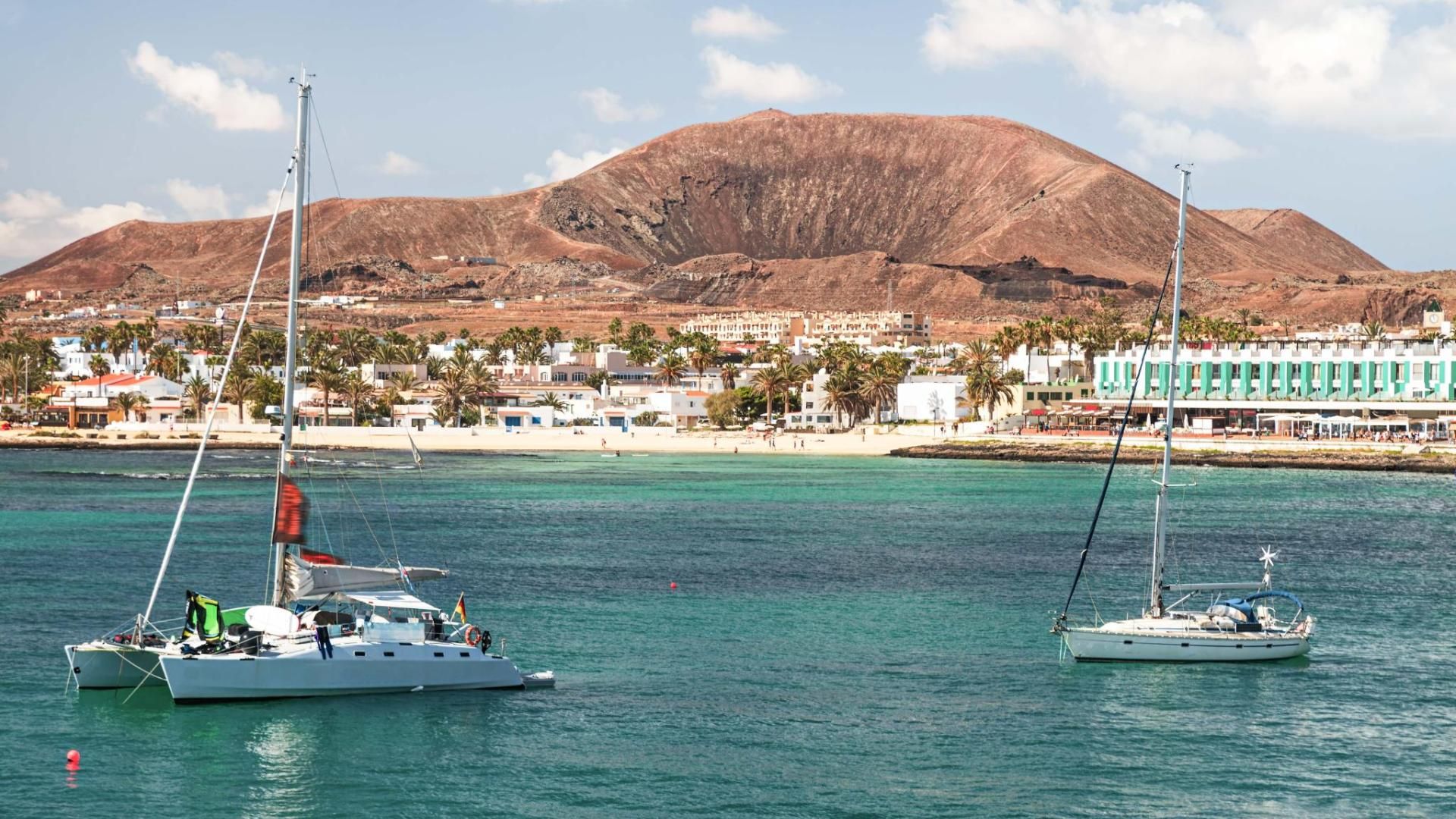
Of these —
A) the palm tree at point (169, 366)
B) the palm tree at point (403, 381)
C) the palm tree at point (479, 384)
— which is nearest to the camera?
the palm tree at point (479, 384)

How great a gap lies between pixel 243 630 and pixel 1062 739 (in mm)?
17903

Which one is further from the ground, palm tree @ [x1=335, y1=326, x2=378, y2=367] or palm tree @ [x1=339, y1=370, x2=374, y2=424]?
palm tree @ [x1=335, y1=326, x2=378, y2=367]

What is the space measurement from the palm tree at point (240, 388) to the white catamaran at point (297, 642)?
121 metres

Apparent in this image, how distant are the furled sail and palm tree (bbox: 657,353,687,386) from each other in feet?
448

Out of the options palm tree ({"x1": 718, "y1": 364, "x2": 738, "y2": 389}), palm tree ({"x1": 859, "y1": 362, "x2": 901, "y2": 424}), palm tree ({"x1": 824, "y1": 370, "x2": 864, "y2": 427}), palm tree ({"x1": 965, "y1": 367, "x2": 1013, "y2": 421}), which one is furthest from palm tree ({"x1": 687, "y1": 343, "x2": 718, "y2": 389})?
palm tree ({"x1": 965, "y1": 367, "x2": 1013, "y2": 421})

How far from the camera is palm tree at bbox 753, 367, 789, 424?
518 ft

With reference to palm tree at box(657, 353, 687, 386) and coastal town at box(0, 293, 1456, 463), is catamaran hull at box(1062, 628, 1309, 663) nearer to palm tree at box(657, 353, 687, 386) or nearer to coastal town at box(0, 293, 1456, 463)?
coastal town at box(0, 293, 1456, 463)

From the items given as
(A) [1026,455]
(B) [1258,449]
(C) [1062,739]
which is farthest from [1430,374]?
(C) [1062,739]

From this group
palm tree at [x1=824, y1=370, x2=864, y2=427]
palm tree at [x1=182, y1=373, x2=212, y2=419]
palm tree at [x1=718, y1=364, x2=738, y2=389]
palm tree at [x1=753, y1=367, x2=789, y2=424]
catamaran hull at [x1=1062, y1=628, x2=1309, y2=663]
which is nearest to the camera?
catamaran hull at [x1=1062, y1=628, x2=1309, y2=663]

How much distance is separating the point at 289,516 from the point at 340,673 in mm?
3636

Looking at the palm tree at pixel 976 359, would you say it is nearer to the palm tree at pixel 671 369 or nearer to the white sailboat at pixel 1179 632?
the palm tree at pixel 671 369

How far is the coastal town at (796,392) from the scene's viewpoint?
13850 centimetres

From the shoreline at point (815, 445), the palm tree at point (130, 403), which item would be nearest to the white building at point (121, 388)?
the palm tree at point (130, 403)

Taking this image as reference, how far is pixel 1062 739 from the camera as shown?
3525 cm
